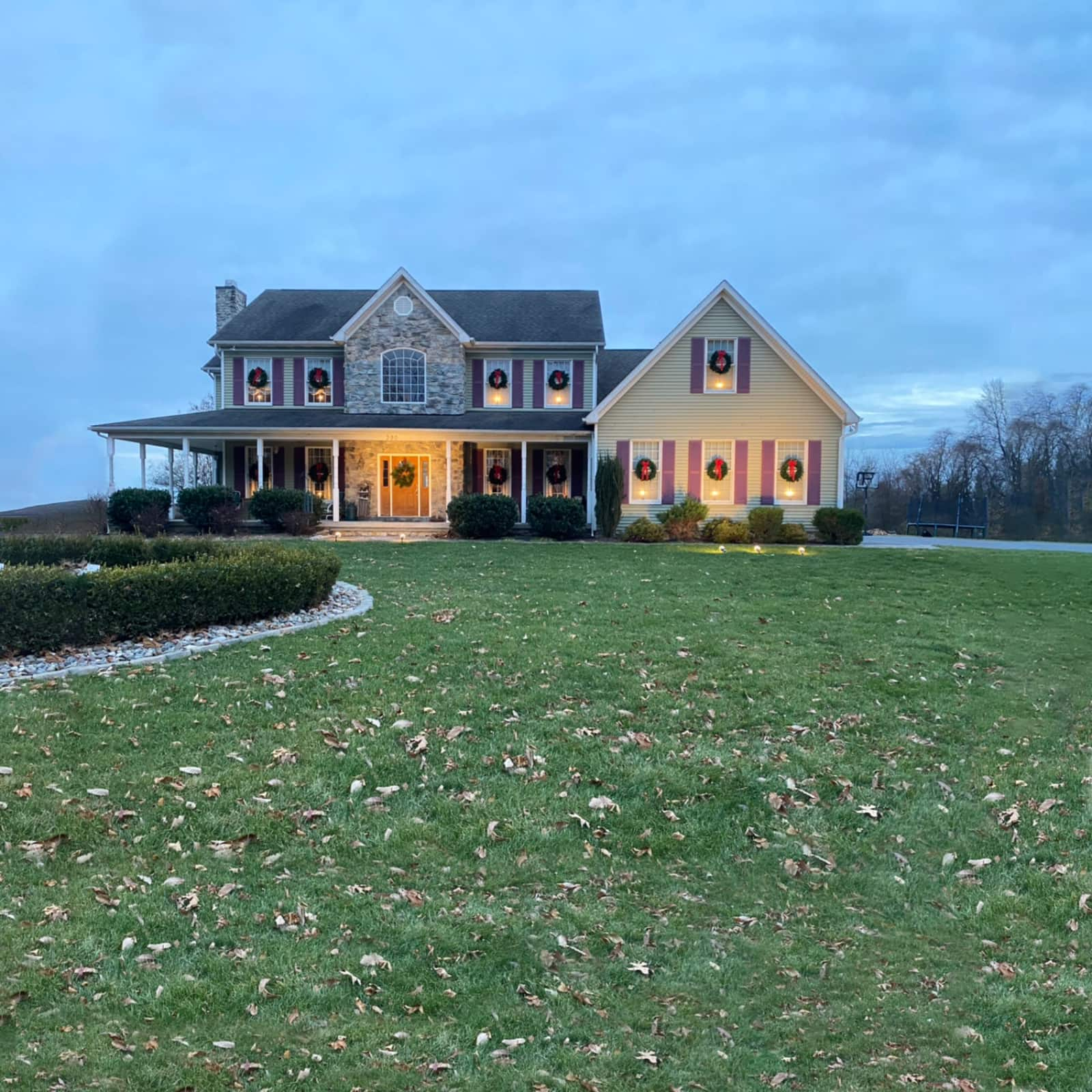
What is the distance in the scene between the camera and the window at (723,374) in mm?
21328

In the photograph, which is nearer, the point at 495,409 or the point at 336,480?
the point at 336,480

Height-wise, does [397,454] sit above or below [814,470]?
above

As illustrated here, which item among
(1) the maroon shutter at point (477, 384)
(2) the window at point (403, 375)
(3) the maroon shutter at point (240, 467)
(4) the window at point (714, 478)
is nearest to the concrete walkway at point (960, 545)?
(4) the window at point (714, 478)

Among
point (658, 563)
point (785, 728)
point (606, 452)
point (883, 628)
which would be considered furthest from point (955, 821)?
point (606, 452)

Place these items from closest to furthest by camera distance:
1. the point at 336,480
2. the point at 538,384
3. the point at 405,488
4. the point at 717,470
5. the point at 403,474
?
1. the point at 717,470
2. the point at 336,480
3. the point at 403,474
4. the point at 405,488
5. the point at 538,384

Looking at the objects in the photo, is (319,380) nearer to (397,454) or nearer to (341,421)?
(341,421)

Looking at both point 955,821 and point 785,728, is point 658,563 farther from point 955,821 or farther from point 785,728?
point 955,821

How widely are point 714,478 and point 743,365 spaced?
3193mm

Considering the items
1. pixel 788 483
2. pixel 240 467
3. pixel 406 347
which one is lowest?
pixel 788 483

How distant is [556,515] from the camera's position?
2066cm

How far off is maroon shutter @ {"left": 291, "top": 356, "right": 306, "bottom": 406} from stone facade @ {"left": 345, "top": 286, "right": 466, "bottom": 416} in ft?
5.67

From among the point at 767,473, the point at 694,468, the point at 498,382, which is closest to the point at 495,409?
the point at 498,382

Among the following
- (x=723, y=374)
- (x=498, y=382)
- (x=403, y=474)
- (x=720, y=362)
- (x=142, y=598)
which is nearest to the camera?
(x=142, y=598)

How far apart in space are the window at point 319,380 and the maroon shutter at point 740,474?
12.5 m
